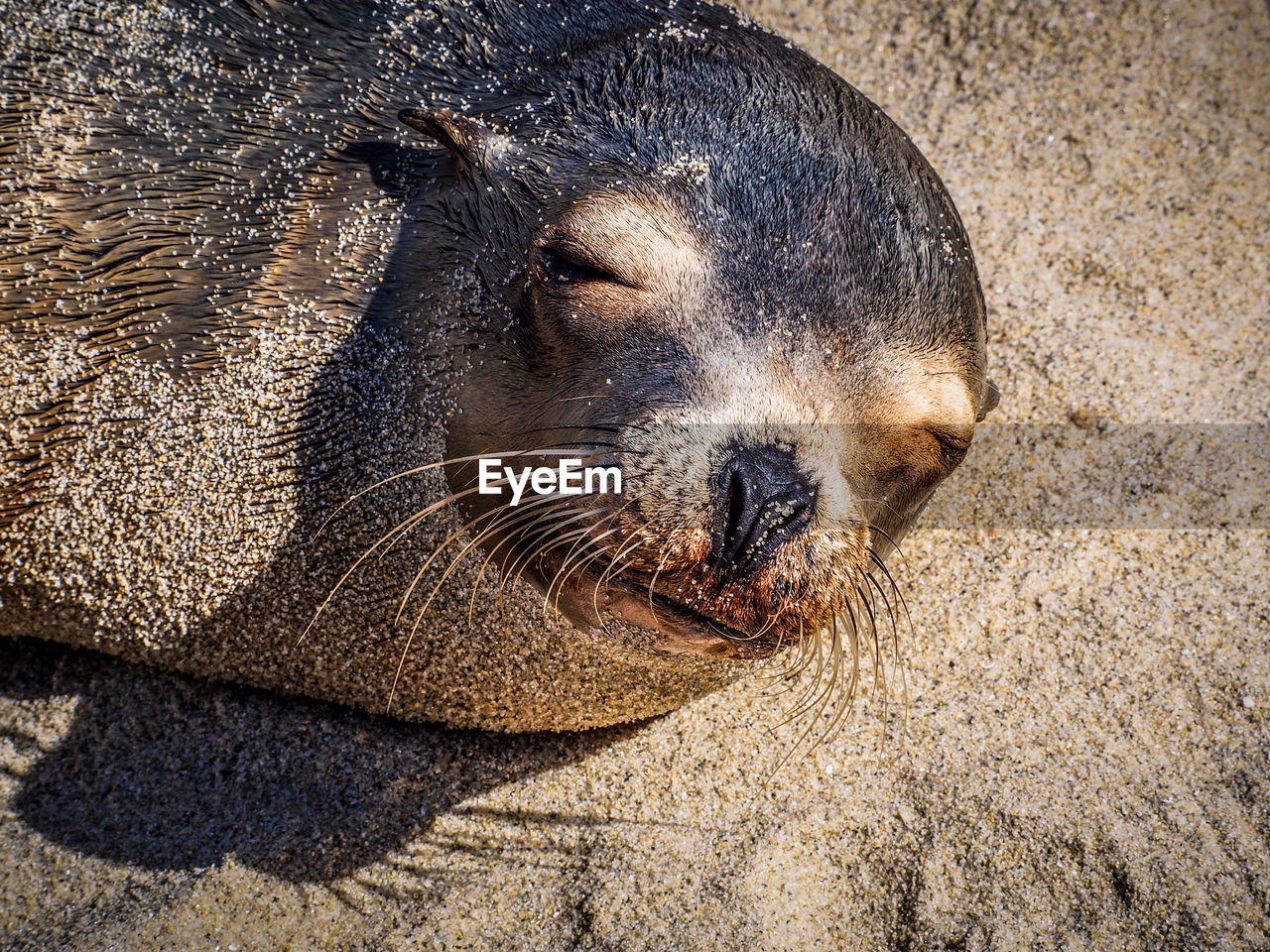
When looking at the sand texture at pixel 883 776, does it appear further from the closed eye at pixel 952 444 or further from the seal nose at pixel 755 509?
the seal nose at pixel 755 509

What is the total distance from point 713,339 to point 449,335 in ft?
2.12

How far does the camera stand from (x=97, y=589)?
2.78 m

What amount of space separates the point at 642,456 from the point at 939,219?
1.03 meters

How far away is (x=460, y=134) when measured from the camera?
245cm

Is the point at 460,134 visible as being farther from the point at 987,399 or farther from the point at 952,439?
the point at 987,399

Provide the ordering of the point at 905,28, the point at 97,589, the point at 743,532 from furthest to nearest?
1. the point at 905,28
2. the point at 97,589
3. the point at 743,532

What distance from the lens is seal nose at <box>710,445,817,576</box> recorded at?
209cm

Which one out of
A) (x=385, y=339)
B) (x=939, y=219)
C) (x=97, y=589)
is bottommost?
(x=97, y=589)

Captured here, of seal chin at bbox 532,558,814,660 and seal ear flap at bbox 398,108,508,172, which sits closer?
seal chin at bbox 532,558,814,660

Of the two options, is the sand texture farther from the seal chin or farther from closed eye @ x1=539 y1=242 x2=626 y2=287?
closed eye @ x1=539 y1=242 x2=626 y2=287

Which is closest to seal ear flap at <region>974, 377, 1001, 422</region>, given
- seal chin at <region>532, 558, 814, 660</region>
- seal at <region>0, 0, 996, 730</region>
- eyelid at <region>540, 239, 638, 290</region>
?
seal at <region>0, 0, 996, 730</region>

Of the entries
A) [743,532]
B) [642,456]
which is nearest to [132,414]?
[642,456]

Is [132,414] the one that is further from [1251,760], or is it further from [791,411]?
[1251,760]

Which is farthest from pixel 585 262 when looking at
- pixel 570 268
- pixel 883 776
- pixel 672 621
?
pixel 883 776
